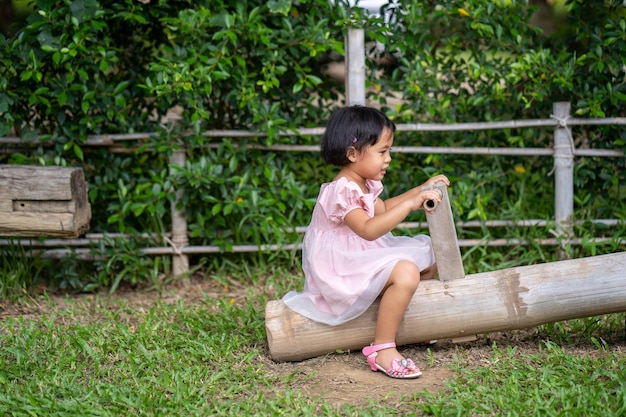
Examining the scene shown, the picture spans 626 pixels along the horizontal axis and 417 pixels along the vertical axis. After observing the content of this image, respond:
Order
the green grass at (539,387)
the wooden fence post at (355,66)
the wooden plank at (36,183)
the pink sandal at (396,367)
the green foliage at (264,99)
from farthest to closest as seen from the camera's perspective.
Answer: the wooden fence post at (355,66) → the green foliage at (264,99) → the wooden plank at (36,183) → the pink sandal at (396,367) → the green grass at (539,387)

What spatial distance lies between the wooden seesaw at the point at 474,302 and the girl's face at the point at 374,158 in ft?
1.00

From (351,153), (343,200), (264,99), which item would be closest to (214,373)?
(343,200)

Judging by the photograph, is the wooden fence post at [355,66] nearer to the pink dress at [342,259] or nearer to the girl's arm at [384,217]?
the pink dress at [342,259]

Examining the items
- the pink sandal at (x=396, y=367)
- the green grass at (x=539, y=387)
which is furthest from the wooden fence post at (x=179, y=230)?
the green grass at (x=539, y=387)

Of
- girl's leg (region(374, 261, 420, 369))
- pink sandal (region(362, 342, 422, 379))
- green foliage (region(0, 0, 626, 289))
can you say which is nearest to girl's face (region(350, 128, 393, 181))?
girl's leg (region(374, 261, 420, 369))

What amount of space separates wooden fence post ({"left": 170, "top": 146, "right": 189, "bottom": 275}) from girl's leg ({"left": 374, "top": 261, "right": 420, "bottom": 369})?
6.10ft

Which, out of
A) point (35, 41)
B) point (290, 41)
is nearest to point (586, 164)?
point (290, 41)

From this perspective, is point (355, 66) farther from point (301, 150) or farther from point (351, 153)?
point (351, 153)

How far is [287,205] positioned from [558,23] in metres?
2.38

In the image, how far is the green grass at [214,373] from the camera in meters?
3.08

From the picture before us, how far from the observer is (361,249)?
11.9 ft

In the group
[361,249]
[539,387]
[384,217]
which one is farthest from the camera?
[361,249]

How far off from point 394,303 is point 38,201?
1.87 metres

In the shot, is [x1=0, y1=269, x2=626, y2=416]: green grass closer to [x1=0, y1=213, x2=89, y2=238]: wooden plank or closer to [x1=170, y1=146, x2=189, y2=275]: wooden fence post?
[x1=0, y1=213, x2=89, y2=238]: wooden plank
